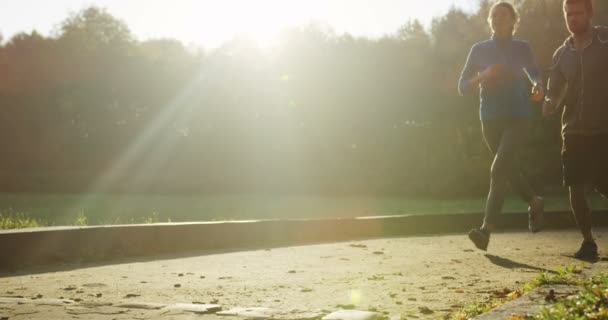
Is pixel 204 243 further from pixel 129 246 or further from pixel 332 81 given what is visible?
pixel 332 81

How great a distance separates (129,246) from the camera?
9320mm

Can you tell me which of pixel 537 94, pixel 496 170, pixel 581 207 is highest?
pixel 537 94

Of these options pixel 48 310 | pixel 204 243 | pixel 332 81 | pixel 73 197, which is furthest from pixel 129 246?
pixel 332 81

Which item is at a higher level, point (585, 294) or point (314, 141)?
point (314, 141)

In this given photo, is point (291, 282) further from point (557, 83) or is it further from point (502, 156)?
point (557, 83)

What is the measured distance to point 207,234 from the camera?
33.6ft

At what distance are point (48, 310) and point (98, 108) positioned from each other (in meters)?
29.5

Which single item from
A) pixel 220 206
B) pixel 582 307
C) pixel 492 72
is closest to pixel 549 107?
pixel 492 72

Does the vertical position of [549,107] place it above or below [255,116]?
below

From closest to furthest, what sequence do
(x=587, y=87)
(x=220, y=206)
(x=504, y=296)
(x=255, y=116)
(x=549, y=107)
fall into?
1. (x=504, y=296)
2. (x=587, y=87)
3. (x=549, y=107)
4. (x=220, y=206)
5. (x=255, y=116)

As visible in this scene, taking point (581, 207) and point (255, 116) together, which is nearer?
point (581, 207)

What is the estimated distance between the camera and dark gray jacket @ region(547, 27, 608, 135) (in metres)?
7.33

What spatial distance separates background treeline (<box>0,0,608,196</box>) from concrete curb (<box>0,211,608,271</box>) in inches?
466

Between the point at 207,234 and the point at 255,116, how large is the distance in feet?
72.5
